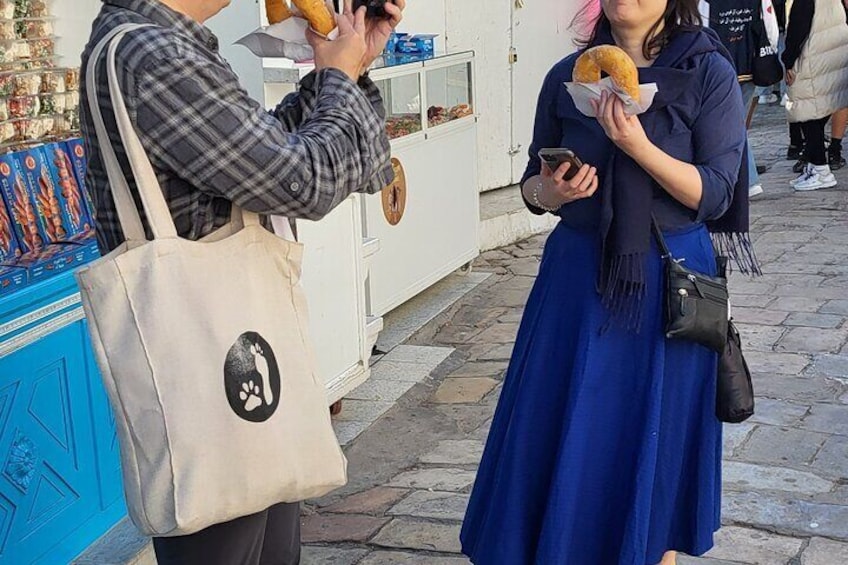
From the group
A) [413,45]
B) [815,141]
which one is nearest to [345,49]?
[413,45]

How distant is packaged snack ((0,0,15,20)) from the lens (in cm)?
361

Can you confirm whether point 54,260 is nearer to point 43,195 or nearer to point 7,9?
point 43,195

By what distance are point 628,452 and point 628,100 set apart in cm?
93

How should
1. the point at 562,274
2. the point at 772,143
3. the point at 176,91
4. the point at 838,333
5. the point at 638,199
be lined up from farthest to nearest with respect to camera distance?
the point at 772,143 → the point at 838,333 → the point at 562,274 → the point at 638,199 → the point at 176,91

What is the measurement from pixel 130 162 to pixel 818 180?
8.53 meters

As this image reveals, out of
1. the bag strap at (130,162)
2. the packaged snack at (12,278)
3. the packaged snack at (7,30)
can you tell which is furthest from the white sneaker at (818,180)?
the bag strap at (130,162)

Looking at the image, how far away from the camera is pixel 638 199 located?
2705 mm

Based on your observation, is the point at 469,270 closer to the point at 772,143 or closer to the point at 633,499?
the point at 633,499

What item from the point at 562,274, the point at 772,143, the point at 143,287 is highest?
the point at 143,287

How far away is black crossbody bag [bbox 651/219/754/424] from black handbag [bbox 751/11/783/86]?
651cm

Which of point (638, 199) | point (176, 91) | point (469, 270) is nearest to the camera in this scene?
point (176, 91)

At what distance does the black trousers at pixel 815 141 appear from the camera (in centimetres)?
930

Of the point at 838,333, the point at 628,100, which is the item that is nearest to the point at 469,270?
the point at 838,333

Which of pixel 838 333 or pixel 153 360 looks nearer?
pixel 153 360
